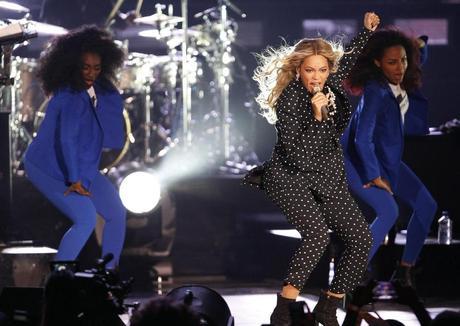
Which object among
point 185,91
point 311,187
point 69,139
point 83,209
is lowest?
point 83,209

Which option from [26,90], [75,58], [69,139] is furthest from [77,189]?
[26,90]

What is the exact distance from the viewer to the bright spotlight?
34.2 ft

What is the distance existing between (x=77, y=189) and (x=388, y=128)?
2.25 metres

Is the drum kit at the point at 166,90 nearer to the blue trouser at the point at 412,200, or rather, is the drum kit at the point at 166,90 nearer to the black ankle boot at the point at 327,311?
the blue trouser at the point at 412,200

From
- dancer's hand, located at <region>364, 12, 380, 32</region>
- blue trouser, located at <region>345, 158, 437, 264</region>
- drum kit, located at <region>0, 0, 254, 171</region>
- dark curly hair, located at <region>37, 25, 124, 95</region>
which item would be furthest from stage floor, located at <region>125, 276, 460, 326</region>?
drum kit, located at <region>0, 0, 254, 171</region>

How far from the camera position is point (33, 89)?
12406 millimetres

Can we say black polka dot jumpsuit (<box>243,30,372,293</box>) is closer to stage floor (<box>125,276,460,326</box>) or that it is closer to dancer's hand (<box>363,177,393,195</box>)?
stage floor (<box>125,276,460,326</box>)

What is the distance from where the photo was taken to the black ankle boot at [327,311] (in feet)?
21.4

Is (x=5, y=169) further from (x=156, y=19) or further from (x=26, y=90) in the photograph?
(x=156, y=19)

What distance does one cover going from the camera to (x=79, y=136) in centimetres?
842

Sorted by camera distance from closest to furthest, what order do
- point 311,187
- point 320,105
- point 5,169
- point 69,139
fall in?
point 320,105 < point 311,187 < point 69,139 < point 5,169

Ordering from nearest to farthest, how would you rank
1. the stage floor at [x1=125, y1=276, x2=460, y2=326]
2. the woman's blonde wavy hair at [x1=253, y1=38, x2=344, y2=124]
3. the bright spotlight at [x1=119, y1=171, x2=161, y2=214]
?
1. the woman's blonde wavy hair at [x1=253, y1=38, x2=344, y2=124]
2. the stage floor at [x1=125, y1=276, x2=460, y2=326]
3. the bright spotlight at [x1=119, y1=171, x2=161, y2=214]

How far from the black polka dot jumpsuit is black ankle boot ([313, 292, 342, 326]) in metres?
0.06

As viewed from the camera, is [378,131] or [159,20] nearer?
[378,131]
